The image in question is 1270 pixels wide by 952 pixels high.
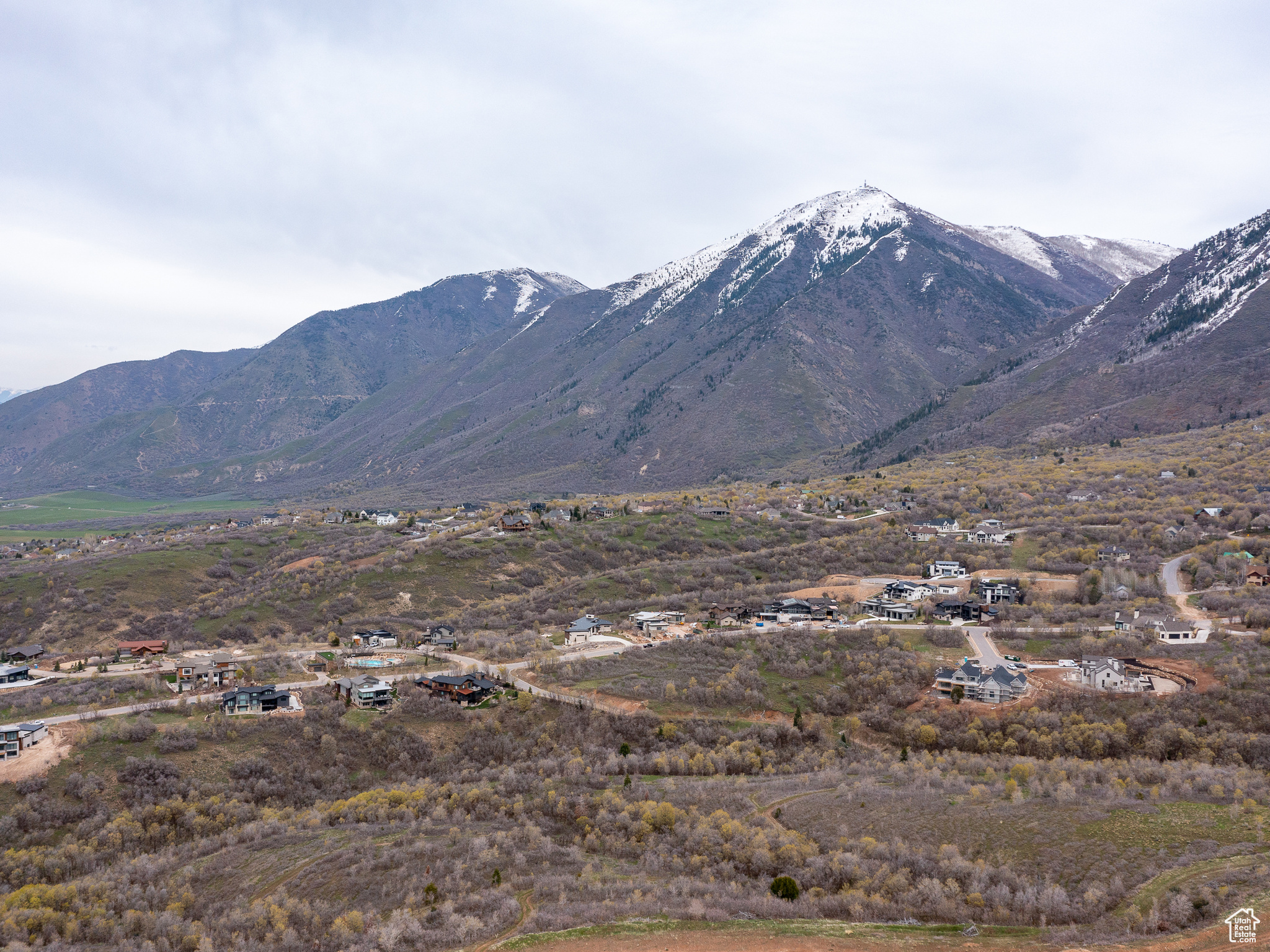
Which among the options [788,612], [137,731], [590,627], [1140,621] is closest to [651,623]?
[590,627]

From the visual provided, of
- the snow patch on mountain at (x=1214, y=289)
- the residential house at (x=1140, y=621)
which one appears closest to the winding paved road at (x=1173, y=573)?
the residential house at (x=1140, y=621)

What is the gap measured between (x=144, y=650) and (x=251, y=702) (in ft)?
67.3

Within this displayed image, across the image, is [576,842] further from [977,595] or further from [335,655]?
[977,595]

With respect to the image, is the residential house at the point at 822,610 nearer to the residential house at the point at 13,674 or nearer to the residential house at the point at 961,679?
the residential house at the point at 961,679

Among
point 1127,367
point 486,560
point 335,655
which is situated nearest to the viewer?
point 335,655

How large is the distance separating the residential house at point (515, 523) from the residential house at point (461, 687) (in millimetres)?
41931

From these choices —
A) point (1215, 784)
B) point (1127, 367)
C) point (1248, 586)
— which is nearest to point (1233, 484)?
point (1248, 586)

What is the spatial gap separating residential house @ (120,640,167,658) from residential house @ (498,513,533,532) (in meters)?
36.3

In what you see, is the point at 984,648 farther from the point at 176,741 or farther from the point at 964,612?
the point at 176,741

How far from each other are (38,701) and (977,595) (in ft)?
193

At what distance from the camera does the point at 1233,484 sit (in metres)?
79.8

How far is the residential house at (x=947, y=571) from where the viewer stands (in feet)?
213

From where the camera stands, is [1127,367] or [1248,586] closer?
[1248,586]

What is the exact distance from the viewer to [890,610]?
54812 mm
